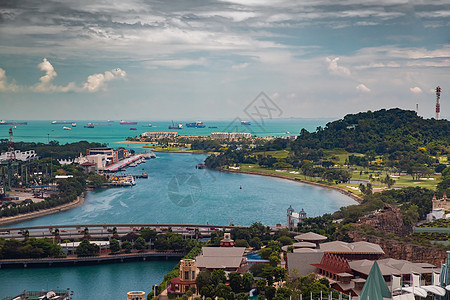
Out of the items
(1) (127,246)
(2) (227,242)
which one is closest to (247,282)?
(2) (227,242)

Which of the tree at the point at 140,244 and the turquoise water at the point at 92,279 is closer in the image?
the turquoise water at the point at 92,279

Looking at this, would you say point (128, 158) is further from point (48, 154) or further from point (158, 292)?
point (158, 292)

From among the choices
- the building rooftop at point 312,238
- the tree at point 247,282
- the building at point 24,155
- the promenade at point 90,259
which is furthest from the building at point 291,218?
the building at point 24,155

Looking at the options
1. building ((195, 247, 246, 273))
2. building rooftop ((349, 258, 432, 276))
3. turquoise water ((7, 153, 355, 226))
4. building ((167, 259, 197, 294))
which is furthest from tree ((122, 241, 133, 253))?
building rooftop ((349, 258, 432, 276))

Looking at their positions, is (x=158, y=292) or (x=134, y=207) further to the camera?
(x=134, y=207)

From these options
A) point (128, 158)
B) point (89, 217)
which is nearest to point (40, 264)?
point (89, 217)

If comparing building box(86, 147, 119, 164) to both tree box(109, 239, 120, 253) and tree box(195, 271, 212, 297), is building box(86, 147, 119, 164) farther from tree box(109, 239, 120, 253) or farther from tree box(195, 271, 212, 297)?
tree box(195, 271, 212, 297)

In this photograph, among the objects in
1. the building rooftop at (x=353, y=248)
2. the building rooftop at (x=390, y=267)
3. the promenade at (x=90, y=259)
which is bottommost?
the promenade at (x=90, y=259)

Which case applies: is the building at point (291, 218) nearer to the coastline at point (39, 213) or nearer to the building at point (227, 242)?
the building at point (227, 242)
